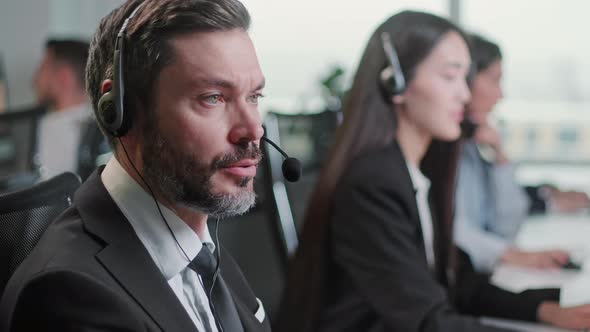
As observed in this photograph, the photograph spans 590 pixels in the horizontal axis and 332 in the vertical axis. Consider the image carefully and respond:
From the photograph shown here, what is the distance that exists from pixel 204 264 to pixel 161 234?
0.22 feet

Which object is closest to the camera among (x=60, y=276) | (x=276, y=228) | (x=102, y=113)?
(x=60, y=276)

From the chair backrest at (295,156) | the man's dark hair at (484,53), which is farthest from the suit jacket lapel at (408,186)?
the man's dark hair at (484,53)

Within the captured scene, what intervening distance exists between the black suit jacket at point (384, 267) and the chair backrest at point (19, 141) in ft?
5.68

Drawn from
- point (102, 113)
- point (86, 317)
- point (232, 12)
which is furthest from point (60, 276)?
point (232, 12)

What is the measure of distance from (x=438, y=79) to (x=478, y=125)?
1.28 metres

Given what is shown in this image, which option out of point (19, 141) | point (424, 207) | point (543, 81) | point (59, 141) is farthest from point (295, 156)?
point (543, 81)

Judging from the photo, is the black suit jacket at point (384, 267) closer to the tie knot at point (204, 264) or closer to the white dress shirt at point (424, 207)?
the white dress shirt at point (424, 207)

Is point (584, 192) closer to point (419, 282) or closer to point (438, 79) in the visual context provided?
point (438, 79)

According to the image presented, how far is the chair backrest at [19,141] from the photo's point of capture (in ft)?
9.61

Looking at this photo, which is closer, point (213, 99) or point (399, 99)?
point (213, 99)

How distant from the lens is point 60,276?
71cm

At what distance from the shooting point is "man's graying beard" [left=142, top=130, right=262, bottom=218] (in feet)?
2.56

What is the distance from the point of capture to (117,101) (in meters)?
0.79

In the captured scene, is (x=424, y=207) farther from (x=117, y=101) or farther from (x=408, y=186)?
(x=117, y=101)
